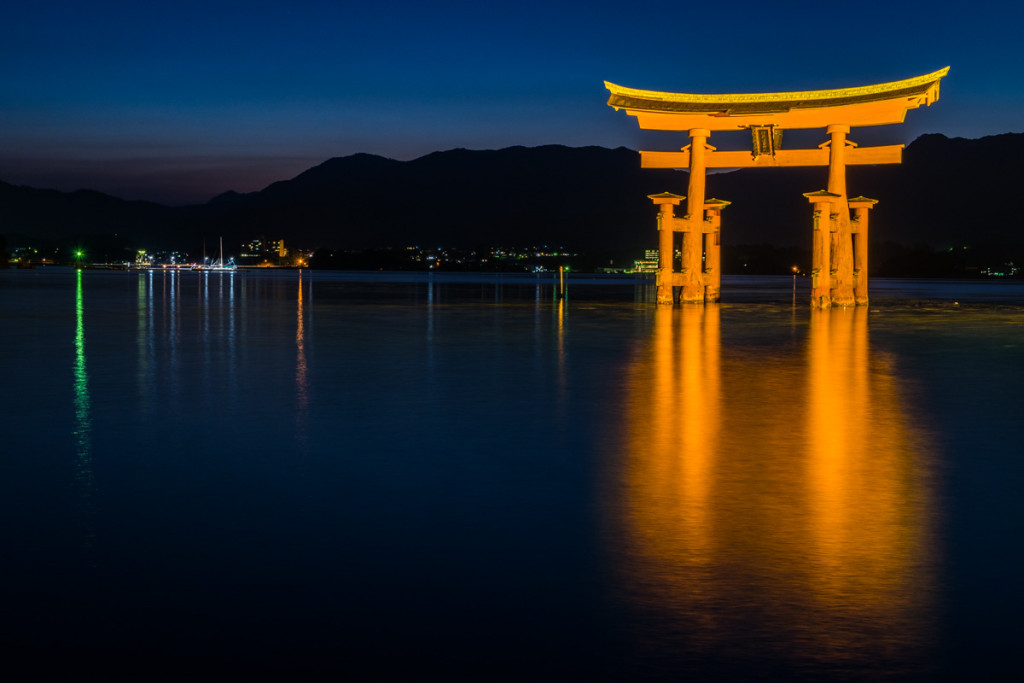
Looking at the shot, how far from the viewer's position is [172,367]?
614 inches

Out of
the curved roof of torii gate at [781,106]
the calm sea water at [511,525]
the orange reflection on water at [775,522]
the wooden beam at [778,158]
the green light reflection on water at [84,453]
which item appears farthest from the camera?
the wooden beam at [778,158]

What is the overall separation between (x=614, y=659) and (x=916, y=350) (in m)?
17.1

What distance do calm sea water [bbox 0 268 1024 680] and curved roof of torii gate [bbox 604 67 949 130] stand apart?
22.8 metres

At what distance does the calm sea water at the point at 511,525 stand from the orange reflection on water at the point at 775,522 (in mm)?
25

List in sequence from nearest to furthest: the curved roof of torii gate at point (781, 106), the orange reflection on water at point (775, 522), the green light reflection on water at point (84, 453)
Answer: the orange reflection on water at point (775, 522), the green light reflection on water at point (84, 453), the curved roof of torii gate at point (781, 106)

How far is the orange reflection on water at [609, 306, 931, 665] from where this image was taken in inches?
174

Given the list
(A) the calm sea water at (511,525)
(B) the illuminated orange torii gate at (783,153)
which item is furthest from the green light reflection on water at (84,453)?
(B) the illuminated orange torii gate at (783,153)

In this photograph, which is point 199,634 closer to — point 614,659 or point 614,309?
point 614,659

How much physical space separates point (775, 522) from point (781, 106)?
32.6 meters

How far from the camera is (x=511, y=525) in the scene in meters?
6.15

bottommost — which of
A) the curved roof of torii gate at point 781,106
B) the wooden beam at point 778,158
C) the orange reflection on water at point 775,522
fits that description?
the orange reflection on water at point 775,522

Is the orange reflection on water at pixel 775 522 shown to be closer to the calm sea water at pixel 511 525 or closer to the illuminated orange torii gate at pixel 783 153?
the calm sea water at pixel 511 525

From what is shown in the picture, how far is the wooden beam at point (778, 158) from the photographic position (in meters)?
39.8

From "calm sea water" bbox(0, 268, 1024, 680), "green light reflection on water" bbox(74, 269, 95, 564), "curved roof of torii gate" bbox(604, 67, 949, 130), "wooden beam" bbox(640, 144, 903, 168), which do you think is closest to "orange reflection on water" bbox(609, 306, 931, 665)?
"calm sea water" bbox(0, 268, 1024, 680)
